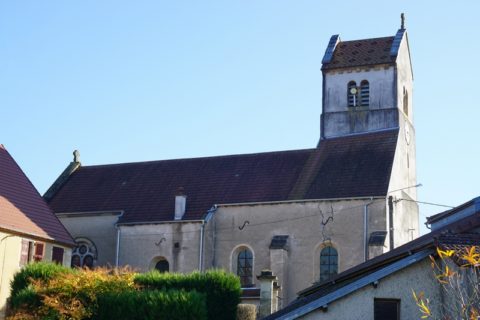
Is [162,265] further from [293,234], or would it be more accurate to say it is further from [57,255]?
[293,234]

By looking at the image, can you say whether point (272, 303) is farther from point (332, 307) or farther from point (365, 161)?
point (365, 161)

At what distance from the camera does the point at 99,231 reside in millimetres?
41625

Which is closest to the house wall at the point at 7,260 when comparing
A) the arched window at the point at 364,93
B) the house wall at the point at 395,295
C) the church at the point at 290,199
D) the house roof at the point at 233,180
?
the church at the point at 290,199

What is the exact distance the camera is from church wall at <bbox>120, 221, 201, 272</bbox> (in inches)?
1528

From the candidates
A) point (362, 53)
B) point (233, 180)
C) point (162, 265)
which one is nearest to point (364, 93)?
point (362, 53)

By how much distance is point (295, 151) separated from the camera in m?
41.5

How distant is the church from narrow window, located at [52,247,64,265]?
5.09 metres

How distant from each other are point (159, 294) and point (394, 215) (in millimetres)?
14893

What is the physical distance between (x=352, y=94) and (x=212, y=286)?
1721 centimetres

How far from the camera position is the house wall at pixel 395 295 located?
784 inches

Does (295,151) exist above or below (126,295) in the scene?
above

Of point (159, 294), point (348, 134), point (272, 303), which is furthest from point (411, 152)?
point (159, 294)

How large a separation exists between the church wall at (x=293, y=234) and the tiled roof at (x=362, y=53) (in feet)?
30.2

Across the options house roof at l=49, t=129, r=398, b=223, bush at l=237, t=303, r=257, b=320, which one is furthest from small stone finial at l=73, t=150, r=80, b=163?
bush at l=237, t=303, r=257, b=320
